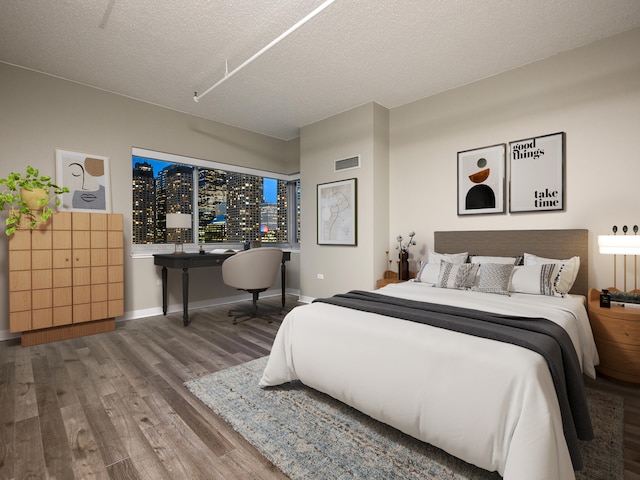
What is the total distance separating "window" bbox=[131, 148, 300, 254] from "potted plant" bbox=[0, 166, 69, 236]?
1161mm

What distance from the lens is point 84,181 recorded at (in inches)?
156

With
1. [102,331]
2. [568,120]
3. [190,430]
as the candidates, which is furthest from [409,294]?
[102,331]

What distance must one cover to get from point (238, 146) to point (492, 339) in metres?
5.00

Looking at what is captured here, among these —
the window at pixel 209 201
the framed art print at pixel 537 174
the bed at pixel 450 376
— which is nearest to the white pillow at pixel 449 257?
the framed art print at pixel 537 174

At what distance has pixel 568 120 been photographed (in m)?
3.28

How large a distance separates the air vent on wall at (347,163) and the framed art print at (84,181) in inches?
122

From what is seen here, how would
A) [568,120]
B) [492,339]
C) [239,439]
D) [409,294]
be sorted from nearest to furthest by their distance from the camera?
[492,339]
[239,439]
[409,294]
[568,120]

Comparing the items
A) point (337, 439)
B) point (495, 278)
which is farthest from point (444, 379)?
point (495, 278)

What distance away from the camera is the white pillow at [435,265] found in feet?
11.6

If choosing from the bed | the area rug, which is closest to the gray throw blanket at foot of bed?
the bed

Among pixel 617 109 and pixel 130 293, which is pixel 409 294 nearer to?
pixel 617 109

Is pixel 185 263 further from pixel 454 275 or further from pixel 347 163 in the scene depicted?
pixel 454 275

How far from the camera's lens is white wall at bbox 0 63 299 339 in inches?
140

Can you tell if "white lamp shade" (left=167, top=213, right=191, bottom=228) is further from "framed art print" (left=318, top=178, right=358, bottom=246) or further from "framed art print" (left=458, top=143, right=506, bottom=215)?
"framed art print" (left=458, top=143, right=506, bottom=215)
